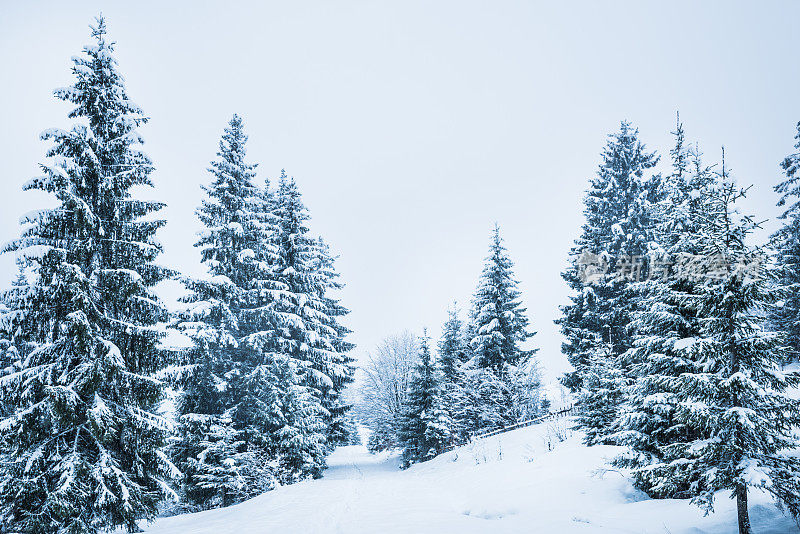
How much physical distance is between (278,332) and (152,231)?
10905mm

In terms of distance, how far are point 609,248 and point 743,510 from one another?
1893 centimetres

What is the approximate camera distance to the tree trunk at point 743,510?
22.7 ft

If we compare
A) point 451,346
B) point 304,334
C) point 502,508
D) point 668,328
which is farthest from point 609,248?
point 304,334

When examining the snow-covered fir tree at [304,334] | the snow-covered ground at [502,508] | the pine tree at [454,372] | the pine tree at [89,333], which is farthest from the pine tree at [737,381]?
the pine tree at [454,372]

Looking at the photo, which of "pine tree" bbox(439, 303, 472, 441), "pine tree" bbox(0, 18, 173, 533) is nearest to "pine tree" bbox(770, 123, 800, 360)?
"pine tree" bbox(439, 303, 472, 441)

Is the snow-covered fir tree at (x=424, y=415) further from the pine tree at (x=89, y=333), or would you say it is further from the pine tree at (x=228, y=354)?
the pine tree at (x=89, y=333)

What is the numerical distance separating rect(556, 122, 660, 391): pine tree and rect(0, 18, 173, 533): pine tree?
21.0 m

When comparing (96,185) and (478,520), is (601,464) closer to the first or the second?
(478,520)

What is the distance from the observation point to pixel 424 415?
1094 inches

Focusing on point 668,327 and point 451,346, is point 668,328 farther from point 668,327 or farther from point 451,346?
point 451,346

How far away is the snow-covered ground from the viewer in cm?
805

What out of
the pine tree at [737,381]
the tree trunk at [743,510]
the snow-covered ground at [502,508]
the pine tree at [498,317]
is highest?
the pine tree at [498,317]

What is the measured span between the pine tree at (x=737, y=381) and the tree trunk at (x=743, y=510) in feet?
0.05

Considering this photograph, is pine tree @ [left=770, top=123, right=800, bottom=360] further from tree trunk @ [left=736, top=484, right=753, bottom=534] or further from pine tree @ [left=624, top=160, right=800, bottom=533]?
tree trunk @ [left=736, top=484, right=753, bottom=534]
